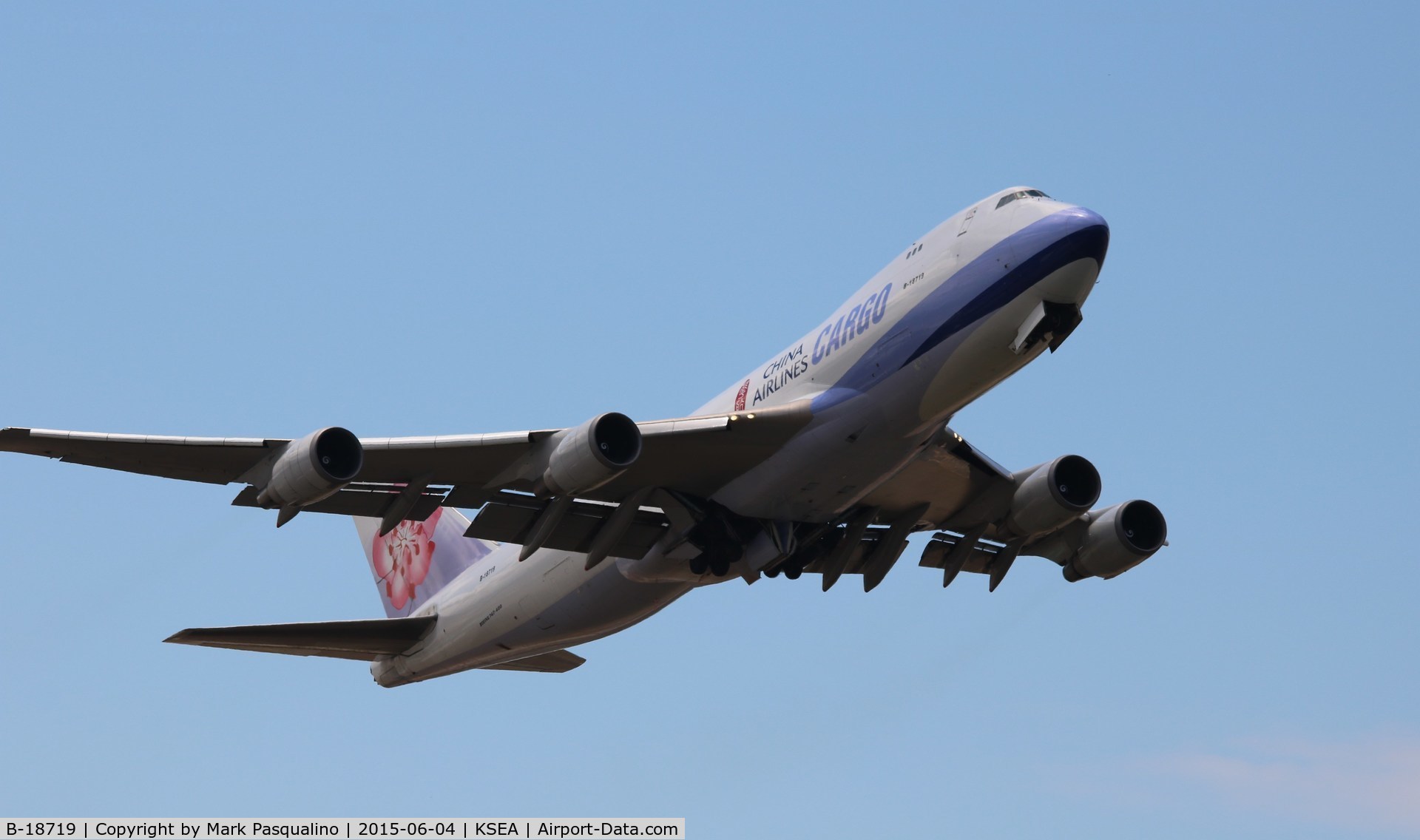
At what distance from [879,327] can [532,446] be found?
19.6 feet

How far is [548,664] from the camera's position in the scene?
125 feet

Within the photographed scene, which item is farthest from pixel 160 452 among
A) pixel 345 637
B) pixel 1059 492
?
pixel 1059 492

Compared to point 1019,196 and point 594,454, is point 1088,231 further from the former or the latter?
point 594,454

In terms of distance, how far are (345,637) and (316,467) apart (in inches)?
408

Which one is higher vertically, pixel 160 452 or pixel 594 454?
pixel 160 452

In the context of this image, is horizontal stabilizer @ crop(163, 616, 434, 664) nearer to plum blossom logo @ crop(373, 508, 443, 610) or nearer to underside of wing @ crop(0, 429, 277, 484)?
plum blossom logo @ crop(373, 508, 443, 610)

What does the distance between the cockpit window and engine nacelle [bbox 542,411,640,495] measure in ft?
23.0

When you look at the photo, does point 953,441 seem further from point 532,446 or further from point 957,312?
point 532,446

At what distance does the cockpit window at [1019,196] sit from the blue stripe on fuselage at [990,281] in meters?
0.76

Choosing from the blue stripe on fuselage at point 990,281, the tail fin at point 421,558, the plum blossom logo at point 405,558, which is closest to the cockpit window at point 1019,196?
the blue stripe on fuselage at point 990,281

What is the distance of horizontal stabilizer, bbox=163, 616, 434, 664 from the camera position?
1321 inches

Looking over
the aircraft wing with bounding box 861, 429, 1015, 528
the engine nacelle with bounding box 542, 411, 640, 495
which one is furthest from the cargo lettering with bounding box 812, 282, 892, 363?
the engine nacelle with bounding box 542, 411, 640, 495

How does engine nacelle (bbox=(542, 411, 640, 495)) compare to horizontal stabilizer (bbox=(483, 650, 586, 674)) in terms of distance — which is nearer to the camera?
engine nacelle (bbox=(542, 411, 640, 495))

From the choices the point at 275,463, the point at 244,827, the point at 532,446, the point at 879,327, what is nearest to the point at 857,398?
the point at 879,327
